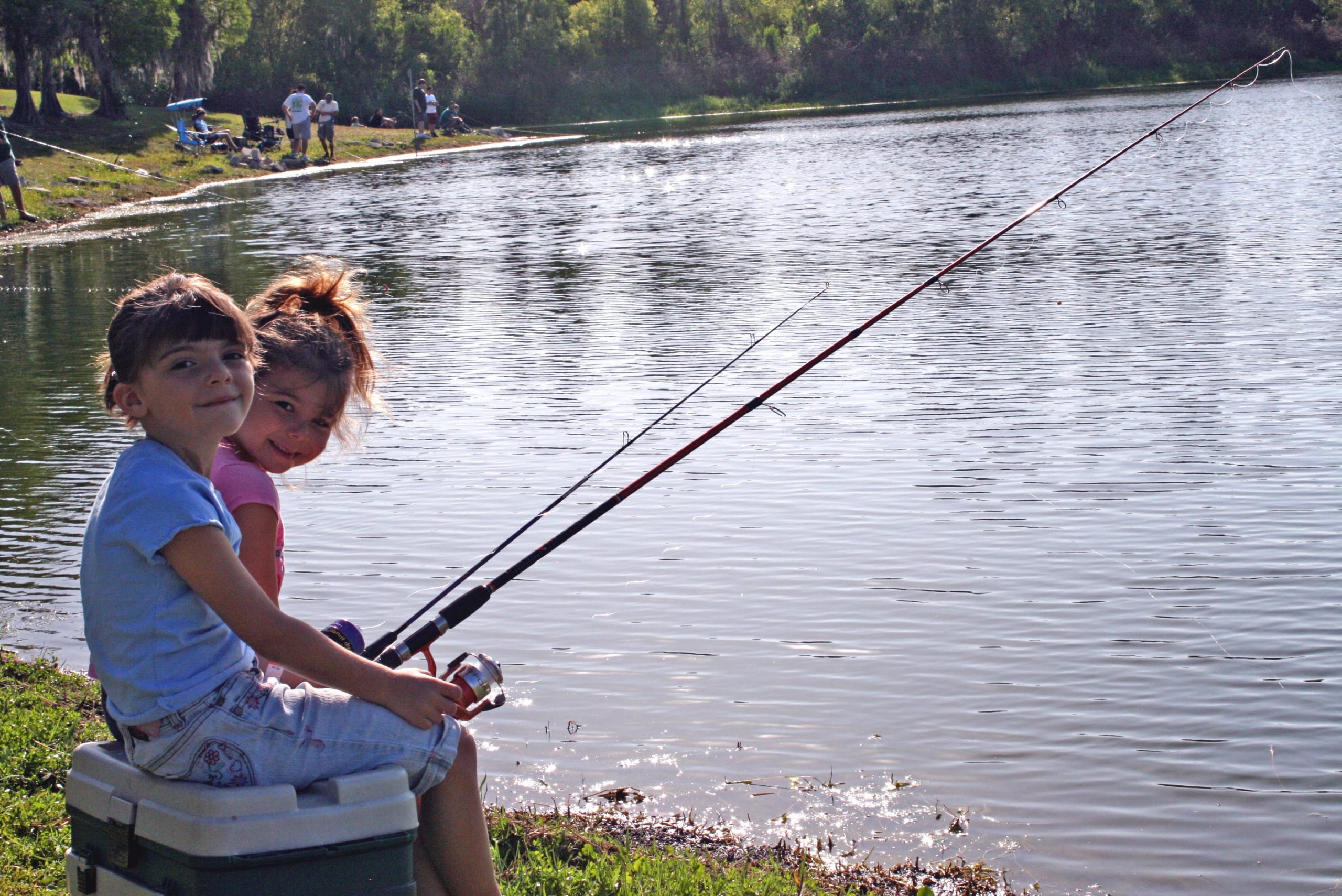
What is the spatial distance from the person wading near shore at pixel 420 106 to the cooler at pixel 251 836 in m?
47.6

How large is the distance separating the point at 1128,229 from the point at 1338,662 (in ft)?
40.3

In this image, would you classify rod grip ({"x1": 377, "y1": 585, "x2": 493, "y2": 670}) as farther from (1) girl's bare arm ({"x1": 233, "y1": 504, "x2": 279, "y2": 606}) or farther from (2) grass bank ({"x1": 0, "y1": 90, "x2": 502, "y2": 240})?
(2) grass bank ({"x1": 0, "y1": 90, "x2": 502, "y2": 240})

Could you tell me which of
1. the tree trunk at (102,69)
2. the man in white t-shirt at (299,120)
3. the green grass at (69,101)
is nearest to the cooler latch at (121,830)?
the tree trunk at (102,69)

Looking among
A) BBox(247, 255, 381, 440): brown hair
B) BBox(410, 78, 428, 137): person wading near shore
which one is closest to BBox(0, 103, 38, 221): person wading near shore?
BBox(247, 255, 381, 440): brown hair

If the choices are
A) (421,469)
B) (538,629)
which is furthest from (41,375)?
(538,629)

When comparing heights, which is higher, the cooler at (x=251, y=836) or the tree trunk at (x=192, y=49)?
the tree trunk at (x=192, y=49)

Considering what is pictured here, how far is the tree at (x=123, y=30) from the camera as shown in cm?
3369

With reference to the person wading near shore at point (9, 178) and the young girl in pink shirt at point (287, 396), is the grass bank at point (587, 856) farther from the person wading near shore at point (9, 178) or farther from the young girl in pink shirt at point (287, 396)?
the person wading near shore at point (9, 178)

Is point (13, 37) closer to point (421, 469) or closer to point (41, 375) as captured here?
point (41, 375)

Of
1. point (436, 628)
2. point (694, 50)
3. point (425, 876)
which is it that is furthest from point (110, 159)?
point (694, 50)

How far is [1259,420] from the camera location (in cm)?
789

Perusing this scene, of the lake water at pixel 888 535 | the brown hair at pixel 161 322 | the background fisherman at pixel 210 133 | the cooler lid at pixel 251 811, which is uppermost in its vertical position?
the background fisherman at pixel 210 133

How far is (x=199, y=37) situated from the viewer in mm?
42125

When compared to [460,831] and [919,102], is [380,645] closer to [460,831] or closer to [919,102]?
[460,831]
